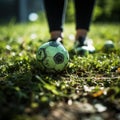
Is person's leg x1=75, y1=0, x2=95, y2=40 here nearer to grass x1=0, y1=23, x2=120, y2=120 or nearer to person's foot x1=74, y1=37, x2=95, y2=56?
person's foot x1=74, y1=37, x2=95, y2=56

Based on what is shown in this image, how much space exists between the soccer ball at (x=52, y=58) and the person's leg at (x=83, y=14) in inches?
53.9

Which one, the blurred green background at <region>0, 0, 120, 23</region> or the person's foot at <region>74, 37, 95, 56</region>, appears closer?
the person's foot at <region>74, 37, 95, 56</region>

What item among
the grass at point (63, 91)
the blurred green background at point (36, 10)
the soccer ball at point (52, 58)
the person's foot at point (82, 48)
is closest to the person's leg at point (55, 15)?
the person's foot at point (82, 48)

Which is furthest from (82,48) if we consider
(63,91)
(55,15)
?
(63,91)

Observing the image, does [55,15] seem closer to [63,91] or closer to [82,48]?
[82,48]

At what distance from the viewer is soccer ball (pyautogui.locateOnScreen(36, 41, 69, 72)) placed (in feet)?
11.6

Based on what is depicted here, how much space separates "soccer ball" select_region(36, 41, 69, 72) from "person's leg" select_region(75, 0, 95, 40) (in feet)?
4.49

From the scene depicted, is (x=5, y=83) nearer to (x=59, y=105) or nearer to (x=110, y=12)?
(x=59, y=105)

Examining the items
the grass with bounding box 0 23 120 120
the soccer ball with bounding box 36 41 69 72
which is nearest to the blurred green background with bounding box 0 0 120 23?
the grass with bounding box 0 23 120 120

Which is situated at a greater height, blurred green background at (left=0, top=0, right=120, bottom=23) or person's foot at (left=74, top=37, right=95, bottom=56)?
blurred green background at (left=0, top=0, right=120, bottom=23)

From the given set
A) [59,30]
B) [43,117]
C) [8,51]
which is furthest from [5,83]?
[8,51]

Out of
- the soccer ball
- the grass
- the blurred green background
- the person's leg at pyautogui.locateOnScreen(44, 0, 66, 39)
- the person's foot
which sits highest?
the blurred green background

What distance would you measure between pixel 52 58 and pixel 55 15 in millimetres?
1267

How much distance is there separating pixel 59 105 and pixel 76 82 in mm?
699
